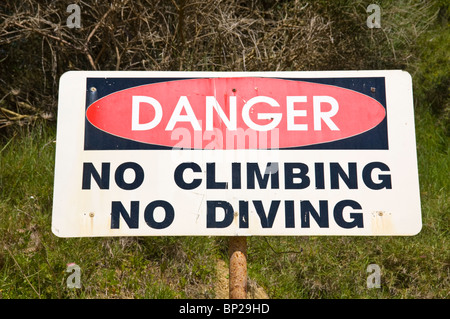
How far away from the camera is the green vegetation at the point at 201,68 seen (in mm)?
3482

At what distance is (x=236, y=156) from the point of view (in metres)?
2.21

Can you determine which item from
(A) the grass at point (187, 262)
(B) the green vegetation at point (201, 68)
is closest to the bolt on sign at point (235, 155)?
(A) the grass at point (187, 262)

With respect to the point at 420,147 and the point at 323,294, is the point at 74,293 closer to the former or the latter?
the point at 323,294

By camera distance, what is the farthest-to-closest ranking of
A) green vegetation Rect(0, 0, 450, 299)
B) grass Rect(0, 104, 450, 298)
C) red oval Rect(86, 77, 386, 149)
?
green vegetation Rect(0, 0, 450, 299), grass Rect(0, 104, 450, 298), red oval Rect(86, 77, 386, 149)

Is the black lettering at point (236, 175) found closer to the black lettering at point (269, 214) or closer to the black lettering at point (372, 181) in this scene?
the black lettering at point (269, 214)

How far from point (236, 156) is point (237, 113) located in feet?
0.71

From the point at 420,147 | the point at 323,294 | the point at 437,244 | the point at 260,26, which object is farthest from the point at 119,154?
the point at 420,147

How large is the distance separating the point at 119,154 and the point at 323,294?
206 cm

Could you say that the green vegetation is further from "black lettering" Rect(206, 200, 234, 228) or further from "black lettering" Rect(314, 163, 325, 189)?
"black lettering" Rect(314, 163, 325, 189)

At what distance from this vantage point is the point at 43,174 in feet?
13.6

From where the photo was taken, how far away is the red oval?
225cm

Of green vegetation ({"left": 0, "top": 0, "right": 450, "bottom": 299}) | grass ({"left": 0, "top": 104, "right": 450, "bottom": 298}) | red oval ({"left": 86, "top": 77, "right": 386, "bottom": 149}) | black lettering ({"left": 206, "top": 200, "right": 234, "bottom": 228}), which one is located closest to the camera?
black lettering ({"left": 206, "top": 200, "right": 234, "bottom": 228})

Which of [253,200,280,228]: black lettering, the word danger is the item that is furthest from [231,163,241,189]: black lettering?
[253,200,280,228]: black lettering

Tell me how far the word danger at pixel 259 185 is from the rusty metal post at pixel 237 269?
4.1 inches
